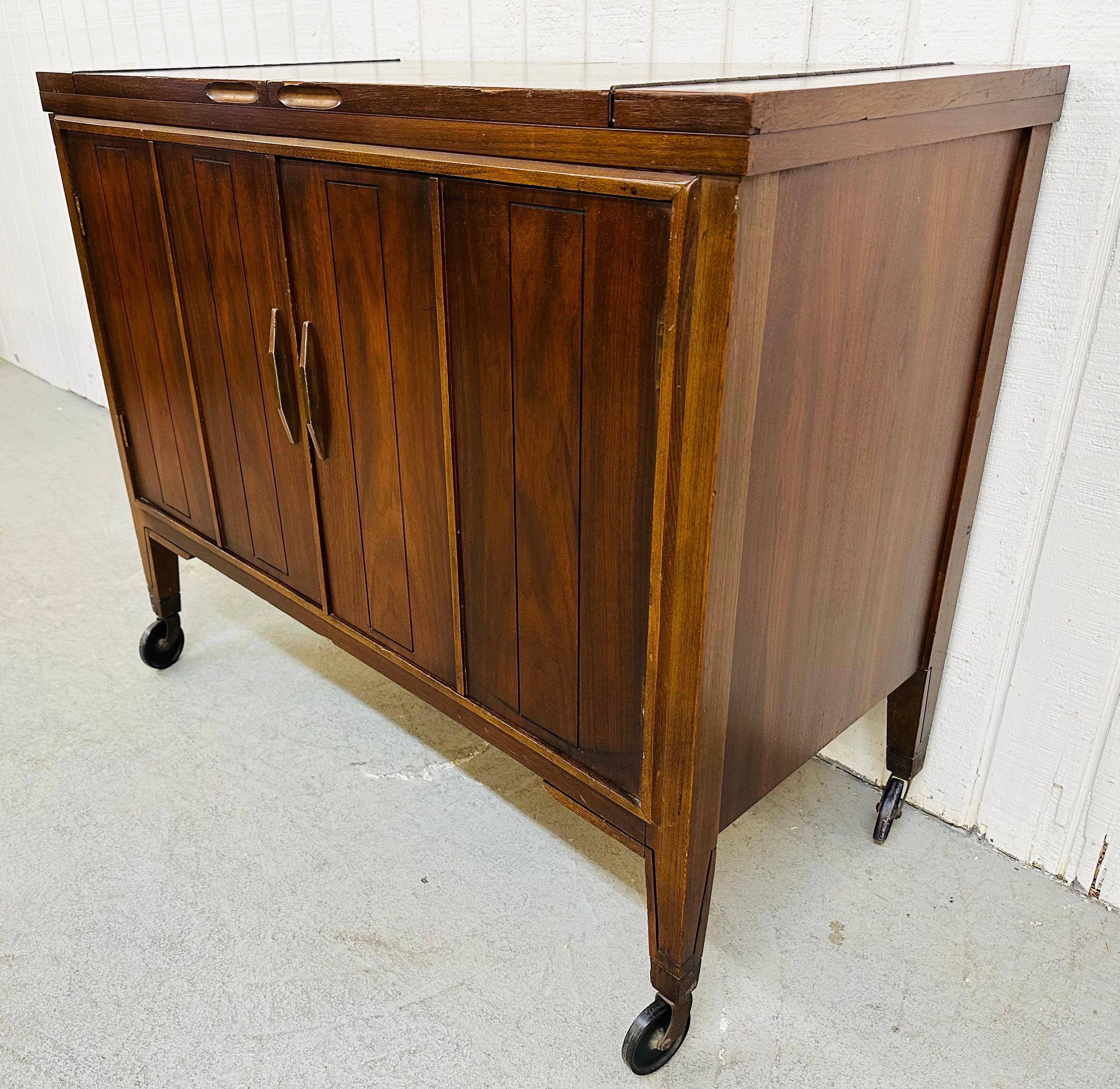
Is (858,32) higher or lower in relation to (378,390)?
higher

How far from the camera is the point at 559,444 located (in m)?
1.12

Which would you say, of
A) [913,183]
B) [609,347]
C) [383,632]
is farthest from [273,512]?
[913,183]

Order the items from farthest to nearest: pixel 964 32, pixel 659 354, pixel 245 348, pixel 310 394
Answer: pixel 245 348
pixel 310 394
pixel 964 32
pixel 659 354

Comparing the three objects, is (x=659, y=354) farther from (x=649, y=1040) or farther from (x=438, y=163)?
(x=649, y=1040)

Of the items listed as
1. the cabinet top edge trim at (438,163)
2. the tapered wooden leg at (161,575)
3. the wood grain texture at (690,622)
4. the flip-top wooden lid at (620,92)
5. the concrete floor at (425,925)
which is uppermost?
the flip-top wooden lid at (620,92)

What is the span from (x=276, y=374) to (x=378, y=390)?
219mm

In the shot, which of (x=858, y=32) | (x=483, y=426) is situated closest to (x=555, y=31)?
(x=858, y=32)

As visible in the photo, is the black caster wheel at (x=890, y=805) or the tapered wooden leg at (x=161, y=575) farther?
the tapered wooden leg at (x=161, y=575)

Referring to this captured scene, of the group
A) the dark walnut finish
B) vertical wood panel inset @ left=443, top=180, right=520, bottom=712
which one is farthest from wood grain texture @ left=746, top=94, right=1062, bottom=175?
vertical wood panel inset @ left=443, top=180, right=520, bottom=712

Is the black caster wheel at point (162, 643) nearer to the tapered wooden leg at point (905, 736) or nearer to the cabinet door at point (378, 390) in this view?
the cabinet door at point (378, 390)

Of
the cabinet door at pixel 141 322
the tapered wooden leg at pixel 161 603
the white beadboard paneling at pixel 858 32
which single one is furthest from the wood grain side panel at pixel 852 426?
the tapered wooden leg at pixel 161 603

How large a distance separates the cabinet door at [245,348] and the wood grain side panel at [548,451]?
470 millimetres

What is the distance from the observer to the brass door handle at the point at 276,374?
1.46 metres

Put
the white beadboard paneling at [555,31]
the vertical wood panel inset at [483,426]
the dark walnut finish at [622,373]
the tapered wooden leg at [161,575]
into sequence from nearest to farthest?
the dark walnut finish at [622,373] < the vertical wood panel inset at [483,426] < the white beadboard paneling at [555,31] < the tapered wooden leg at [161,575]
